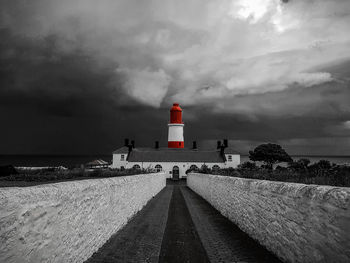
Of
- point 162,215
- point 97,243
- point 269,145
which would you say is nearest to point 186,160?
point 269,145

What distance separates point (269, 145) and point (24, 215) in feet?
194

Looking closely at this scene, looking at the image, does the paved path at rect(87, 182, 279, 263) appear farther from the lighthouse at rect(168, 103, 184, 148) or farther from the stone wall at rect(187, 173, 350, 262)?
the lighthouse at rect(168, 103, 184, 148)

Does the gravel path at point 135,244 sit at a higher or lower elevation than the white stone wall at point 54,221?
lower

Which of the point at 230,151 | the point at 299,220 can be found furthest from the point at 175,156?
the point at 299,220

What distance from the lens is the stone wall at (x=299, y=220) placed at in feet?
9.52

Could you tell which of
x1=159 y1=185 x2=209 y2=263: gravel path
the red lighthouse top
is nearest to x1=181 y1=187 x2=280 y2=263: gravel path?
x1=159 y1=185 x2=209 y2=263: gravel path

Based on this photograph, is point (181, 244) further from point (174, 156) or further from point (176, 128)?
point (176, 128)

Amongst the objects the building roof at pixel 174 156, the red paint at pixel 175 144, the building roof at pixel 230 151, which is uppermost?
the red paint at pixel 175 144

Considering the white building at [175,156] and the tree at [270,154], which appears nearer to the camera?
the white building at [175,156]

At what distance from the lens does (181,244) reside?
5.88 meters

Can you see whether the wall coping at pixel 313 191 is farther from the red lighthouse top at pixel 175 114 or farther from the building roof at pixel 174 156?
the red lighthouse top at pixel 175 114

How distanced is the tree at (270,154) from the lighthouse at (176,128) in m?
17.9

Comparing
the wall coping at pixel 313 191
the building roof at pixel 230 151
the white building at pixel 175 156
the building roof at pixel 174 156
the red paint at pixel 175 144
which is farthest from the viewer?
the red paint at pixel 175 144

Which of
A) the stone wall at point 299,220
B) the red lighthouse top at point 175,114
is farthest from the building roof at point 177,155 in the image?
the stone wall at point 299,220
